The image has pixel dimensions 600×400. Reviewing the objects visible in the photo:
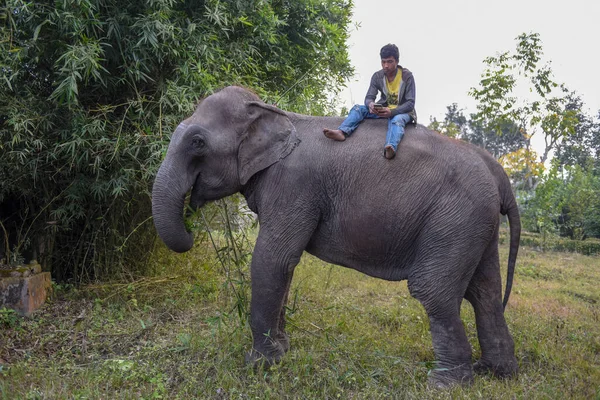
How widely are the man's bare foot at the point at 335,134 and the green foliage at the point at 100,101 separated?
1361mm

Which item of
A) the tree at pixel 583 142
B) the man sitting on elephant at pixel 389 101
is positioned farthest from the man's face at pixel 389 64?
the tree at pixel 583 142

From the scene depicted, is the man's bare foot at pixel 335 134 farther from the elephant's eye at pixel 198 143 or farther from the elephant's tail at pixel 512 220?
the elephant's tail at pixel 512 220

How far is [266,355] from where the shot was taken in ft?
11.4

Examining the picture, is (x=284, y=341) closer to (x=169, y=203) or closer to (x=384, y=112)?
(x=169, y=203)

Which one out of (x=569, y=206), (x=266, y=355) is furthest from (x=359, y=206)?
(x=569, y=206)

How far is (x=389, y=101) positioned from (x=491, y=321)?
70.5 inches

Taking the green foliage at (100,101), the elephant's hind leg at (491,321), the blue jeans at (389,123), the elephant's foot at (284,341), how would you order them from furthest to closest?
the green foliage at (100,101)
the elephant's foot at (284,341)
the elephant's hind leg at (491,321)
the blue jeans at (389,123)

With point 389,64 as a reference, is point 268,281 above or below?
below

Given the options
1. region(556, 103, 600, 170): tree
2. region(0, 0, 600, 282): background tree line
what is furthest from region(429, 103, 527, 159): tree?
region(0, 0, 600, 282): background tree line

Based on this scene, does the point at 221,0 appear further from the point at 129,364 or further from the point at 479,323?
the point at 479,323

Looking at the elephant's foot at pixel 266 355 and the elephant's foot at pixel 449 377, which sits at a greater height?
the elephant's foot at pixel 449 377

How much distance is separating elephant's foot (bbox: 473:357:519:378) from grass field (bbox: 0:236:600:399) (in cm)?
9

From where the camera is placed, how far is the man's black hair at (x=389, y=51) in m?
3.47

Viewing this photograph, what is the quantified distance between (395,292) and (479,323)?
257 centimetres
